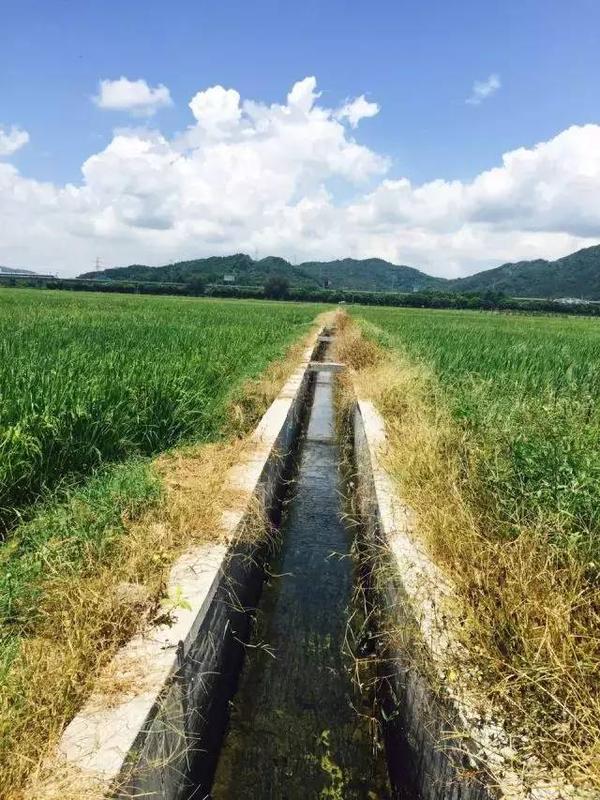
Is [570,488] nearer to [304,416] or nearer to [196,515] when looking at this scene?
[196,515]

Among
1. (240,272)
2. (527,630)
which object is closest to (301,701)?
(527,630)

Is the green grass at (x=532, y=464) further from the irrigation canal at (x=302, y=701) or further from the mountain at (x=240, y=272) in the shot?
the mountain at (x=240, y=272)

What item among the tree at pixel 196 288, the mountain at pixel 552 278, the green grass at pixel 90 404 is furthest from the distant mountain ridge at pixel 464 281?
the green grass at pixel 90 404

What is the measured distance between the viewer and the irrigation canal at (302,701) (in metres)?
2.80

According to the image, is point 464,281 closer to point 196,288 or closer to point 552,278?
point 552,278

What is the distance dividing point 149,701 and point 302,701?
1558 mm

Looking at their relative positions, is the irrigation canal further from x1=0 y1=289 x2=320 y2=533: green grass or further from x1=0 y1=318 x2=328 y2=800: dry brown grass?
x1=0 y1=289 x2=320 y2=533: green grass

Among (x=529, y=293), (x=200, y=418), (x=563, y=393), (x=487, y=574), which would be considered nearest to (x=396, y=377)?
(x=563, y=393)

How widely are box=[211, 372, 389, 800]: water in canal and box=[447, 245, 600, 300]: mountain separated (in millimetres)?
140127

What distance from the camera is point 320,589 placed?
458 cm

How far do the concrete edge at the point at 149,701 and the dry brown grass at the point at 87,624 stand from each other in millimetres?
47

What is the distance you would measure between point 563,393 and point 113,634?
551 cm

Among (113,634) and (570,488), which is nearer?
(113,634)

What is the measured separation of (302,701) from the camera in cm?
331
